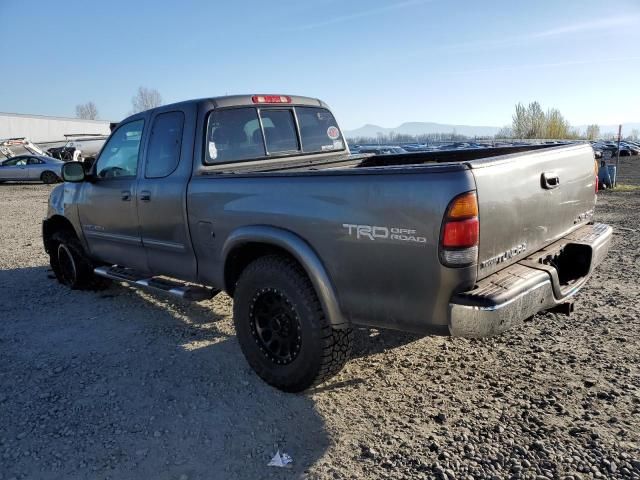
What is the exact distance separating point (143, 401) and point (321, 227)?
5.77 ft

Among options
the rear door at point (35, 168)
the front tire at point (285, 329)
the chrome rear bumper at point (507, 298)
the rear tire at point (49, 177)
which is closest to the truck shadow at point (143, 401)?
the front tire at point (285, 329)

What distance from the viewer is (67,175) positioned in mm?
5070

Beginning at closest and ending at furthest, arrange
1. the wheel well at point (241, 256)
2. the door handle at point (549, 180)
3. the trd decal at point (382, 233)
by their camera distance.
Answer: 1. the trd decal at point (382, 233)
2. the door handle at point (549, 180)
3. the wheel well at point (241, 256)

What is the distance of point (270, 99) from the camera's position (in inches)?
177

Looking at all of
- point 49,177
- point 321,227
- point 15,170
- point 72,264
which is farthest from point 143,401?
point 15,170

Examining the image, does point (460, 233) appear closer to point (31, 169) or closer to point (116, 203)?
point (116, 203)

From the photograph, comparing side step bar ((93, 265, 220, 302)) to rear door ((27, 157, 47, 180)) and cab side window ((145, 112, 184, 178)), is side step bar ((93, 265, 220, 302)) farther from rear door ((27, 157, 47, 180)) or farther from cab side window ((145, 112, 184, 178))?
rear door ((27, 157, 47, 180))

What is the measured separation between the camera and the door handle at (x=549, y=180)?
304cm

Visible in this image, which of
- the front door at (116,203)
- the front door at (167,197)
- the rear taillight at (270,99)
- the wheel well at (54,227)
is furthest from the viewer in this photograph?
the wheel well at (54,227)

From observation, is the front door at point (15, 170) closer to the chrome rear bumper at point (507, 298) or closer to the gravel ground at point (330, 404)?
the gravel ground at point (330, 404)

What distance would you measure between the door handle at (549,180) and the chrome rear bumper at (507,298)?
43cm

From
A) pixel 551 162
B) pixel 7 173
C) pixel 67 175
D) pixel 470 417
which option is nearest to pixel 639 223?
pixel 551 162

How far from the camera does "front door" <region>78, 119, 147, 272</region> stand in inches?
182

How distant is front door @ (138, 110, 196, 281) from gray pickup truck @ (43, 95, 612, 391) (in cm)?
2
